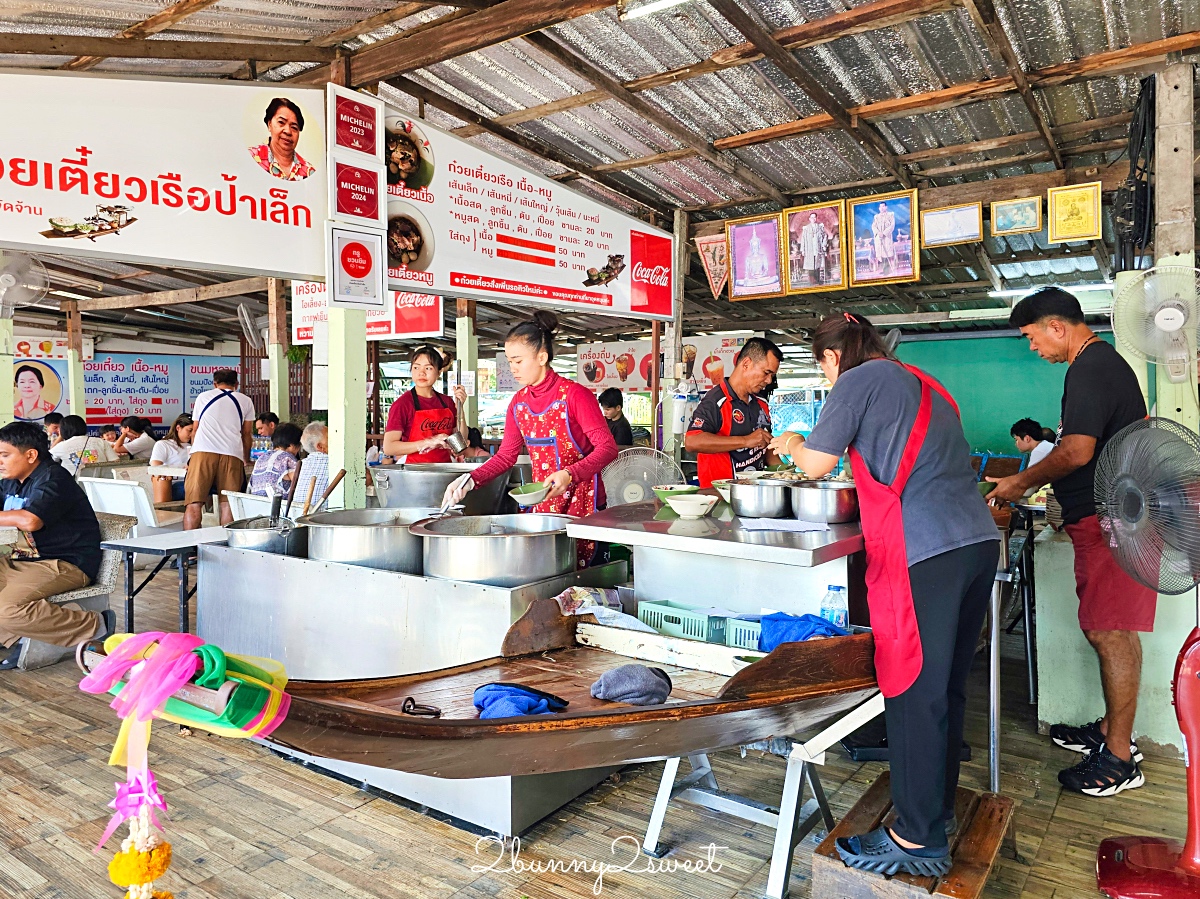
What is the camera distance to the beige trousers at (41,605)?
3953 mm

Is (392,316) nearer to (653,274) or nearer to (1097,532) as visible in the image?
(653,274)

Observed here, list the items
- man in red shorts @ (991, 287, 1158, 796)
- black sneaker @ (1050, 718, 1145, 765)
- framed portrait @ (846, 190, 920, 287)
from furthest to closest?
framed portrait @ (846, 190, 920, 287)
black sneaker @ (1050, 718, 1145, 765)
man in red shorts @ (991, 287, 1158, 796)

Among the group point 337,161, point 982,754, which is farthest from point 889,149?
point 982,754

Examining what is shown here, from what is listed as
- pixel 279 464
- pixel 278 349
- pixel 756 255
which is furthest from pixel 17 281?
pixel 756 255

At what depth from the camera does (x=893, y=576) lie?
1.97 meters

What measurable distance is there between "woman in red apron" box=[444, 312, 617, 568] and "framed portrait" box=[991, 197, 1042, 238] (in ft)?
13.8

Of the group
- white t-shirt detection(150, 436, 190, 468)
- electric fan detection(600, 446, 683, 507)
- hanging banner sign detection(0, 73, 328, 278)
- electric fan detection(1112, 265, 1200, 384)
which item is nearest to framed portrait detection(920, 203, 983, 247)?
Result: electric fan detection(1112, 265, 1200, 384)

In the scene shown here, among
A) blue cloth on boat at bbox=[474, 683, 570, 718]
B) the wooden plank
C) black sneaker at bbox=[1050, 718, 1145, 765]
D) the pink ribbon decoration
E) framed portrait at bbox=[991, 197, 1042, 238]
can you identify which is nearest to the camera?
the pink ribbon decoration

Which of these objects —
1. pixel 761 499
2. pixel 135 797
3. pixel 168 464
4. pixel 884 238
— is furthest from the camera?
pixel 168 464

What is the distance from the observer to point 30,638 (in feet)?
13.7

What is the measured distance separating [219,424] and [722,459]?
4920 millimetres

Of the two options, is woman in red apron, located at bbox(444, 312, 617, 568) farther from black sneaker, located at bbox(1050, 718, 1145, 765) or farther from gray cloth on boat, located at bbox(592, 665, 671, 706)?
black sneaker, located at bbox(1050, 718, 1145, 765)

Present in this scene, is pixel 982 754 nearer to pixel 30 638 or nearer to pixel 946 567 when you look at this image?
pixel 946 567

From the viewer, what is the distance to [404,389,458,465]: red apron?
489cm
